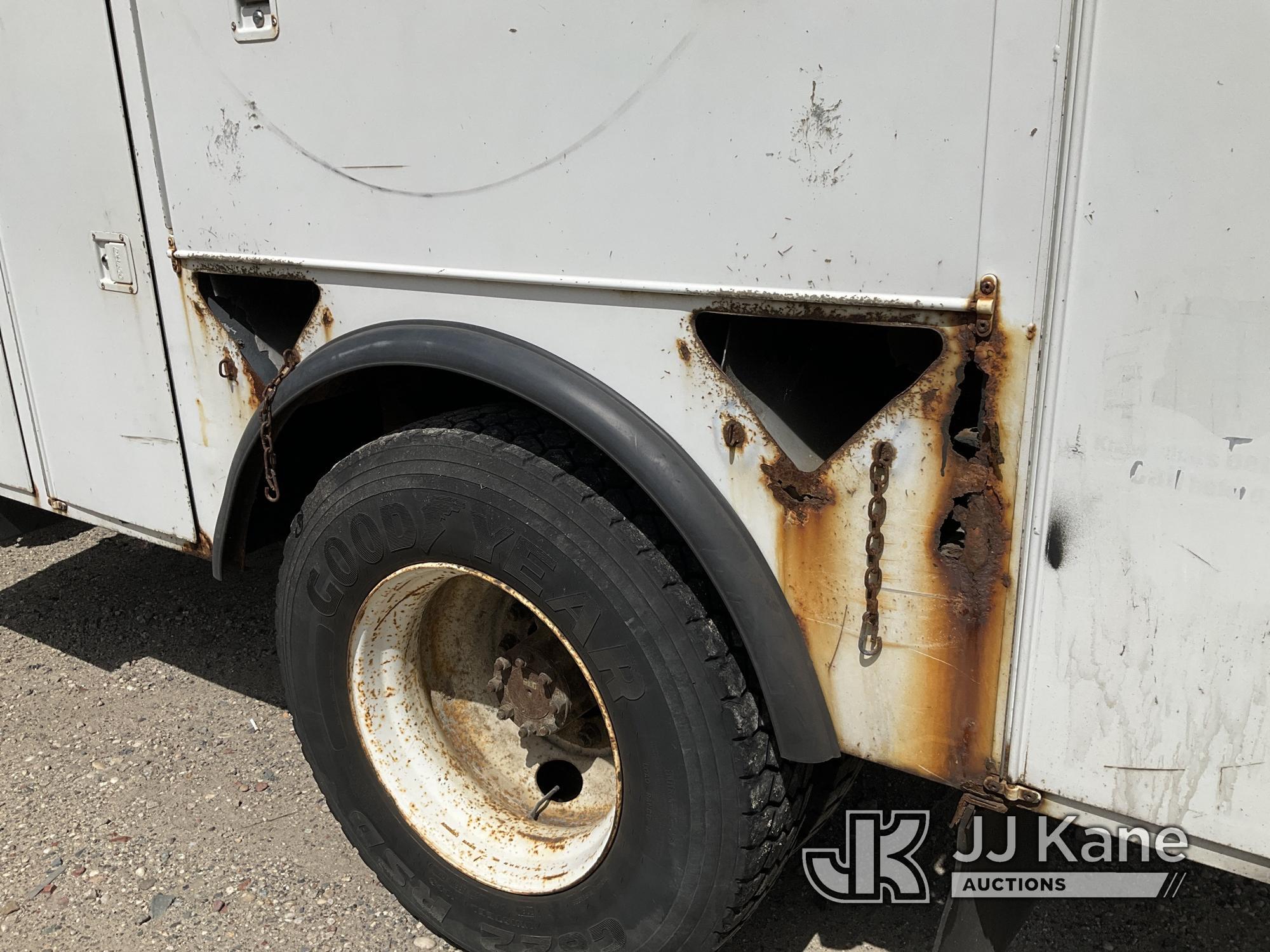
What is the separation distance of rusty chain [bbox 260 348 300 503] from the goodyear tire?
0.10 meters

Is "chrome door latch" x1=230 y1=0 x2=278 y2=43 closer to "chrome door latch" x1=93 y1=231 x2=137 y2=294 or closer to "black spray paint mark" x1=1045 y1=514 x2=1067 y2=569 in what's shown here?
"chrome door latch" x1=93 y1=231 x2=137 y2=294

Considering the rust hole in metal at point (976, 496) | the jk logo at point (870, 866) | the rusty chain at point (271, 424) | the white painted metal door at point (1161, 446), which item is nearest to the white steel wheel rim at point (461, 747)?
the rusty chain at point (271, 424)

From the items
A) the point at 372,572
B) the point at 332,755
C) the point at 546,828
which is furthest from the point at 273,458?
the point at 546,828

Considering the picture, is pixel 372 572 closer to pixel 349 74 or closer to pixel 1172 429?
pixel 349 74

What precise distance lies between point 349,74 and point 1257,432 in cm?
144

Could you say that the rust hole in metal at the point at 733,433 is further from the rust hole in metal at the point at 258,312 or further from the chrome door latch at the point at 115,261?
the chrome door latch at the point at 115,261

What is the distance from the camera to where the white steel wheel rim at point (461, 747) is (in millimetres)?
2035

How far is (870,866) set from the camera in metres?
2.38

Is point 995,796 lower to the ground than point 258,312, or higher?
lower

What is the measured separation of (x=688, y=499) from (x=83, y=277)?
5.04ft

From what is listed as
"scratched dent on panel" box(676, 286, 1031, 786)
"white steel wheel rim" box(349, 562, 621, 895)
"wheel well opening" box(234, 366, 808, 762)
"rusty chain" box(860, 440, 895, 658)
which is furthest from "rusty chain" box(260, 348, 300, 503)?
"rusty chain" box(860, 440, 895, 658)

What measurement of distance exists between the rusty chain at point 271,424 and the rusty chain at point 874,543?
115 centimetres

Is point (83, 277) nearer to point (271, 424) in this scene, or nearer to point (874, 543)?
point (271, 424)

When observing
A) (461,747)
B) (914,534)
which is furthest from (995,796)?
(461,747)
